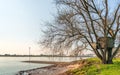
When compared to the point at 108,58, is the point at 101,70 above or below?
below

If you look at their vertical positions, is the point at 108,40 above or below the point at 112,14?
below

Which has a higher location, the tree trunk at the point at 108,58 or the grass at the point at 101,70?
the tree trunk at the point at 108,58

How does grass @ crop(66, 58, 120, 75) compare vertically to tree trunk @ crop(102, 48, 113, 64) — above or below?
below

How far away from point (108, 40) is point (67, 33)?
5.14 metres

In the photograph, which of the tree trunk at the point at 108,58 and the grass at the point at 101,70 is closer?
the grass at the point at 101,70

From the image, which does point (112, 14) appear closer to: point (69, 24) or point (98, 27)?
point (98, 27)

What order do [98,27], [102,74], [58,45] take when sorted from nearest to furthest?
[102,74] → [58,45] → [98,27]

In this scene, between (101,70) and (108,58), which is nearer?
(101,70)

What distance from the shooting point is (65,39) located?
1190 inches

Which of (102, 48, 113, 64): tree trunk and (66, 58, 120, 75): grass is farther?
(102, 48, 113, 64): tree trunk

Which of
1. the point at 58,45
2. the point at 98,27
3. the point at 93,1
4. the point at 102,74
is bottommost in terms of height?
the point at 102,74

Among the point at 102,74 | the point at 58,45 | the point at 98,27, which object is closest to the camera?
the point at 102,74

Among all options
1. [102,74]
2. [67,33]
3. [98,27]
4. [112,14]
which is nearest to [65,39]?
[67,33]

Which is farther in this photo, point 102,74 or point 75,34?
point 75,34
